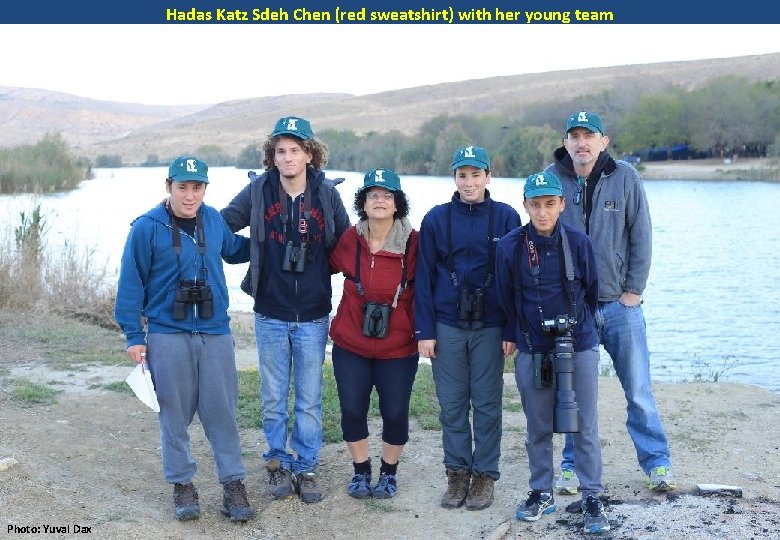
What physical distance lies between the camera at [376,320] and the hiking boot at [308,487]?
1055 millimetres

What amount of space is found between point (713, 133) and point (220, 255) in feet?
210

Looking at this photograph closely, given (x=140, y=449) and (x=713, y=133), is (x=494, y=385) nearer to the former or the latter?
(x=140, y=449)

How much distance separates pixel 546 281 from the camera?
16.6 feet

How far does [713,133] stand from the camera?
210 ft

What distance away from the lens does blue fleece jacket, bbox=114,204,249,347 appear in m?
5.09

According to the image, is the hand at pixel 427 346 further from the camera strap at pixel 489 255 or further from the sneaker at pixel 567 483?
the sneaker at pixel 567 483

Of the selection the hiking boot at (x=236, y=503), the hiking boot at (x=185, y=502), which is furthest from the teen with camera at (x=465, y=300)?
the hiking boot at (x=185, y=502)

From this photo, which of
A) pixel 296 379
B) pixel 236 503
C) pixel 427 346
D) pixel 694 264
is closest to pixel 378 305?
pixel 427 346

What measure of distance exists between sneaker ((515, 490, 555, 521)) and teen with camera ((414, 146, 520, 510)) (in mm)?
343

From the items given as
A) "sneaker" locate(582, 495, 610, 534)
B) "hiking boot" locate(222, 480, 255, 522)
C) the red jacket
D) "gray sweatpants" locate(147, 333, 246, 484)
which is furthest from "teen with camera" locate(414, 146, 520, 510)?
"hiking boot" locate(222, 480, 255, 522)

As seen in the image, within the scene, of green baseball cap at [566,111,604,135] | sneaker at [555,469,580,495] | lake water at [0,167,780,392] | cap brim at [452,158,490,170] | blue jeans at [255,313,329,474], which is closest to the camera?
cap brim at [452,158,490,170]

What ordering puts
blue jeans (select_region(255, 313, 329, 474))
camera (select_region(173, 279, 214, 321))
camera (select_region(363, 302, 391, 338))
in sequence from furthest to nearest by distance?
blue jeans (select_region(255, 313, 329, 474)) < camera (select_region(363, 302, 391, 338)) < camera (select_region(173, 279, 214, 321))

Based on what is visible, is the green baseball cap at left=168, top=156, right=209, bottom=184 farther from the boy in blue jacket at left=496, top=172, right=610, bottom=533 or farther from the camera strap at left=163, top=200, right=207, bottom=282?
the boy in blue jacket at left=496, top=172, right=610, bottom=533

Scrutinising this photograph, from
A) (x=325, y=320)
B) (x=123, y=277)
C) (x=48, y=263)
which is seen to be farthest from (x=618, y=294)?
(x=48, y=263)
